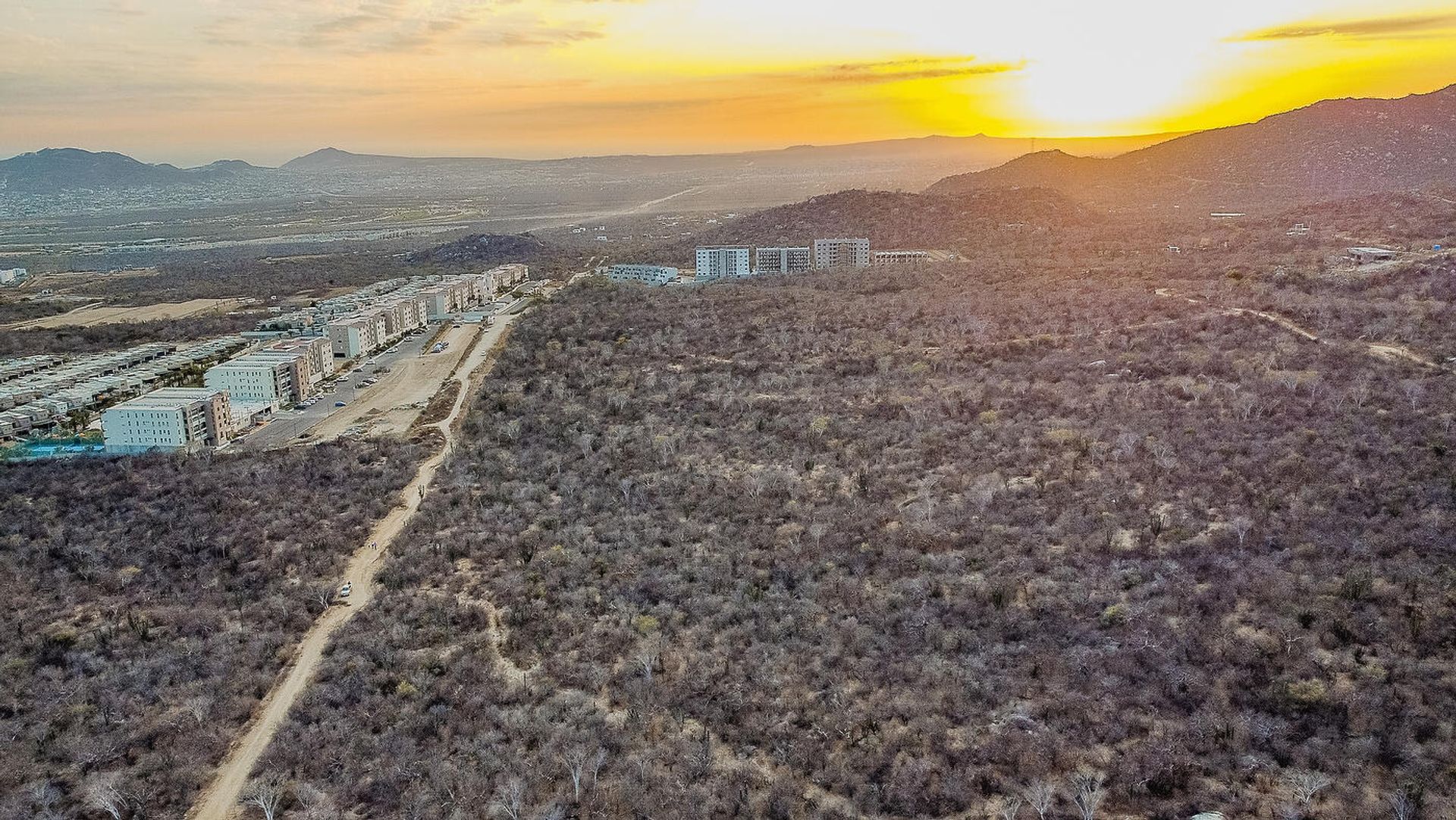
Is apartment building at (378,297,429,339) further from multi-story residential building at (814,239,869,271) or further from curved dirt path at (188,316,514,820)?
multi-story residential building at (814,239,869,271)

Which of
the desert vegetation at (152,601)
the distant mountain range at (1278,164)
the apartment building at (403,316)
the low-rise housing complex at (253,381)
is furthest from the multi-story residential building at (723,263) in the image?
the desert vegetation at (152,601)

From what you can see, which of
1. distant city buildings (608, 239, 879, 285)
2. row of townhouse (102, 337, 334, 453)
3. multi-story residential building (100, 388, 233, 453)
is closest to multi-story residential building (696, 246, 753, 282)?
distant city buildings (608, 239, 879, 285)

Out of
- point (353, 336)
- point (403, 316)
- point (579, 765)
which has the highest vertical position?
point (403, 316)

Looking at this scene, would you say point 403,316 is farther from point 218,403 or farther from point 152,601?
point 152,601

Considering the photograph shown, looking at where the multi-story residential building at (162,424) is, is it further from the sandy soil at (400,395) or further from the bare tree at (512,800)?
the bare tree at (512,800)

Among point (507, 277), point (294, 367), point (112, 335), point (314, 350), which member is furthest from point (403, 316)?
point (507, 277)

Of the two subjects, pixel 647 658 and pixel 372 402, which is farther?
pixel 372 402
